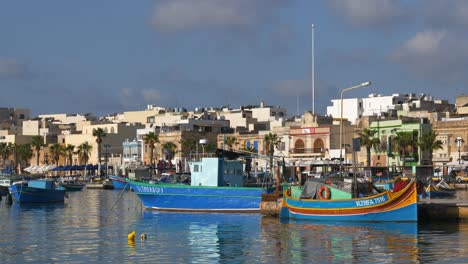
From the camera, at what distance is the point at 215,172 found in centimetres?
6831

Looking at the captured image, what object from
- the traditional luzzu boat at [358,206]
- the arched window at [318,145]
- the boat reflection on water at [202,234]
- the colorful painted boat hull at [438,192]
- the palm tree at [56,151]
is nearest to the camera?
the boat reflection on water at [202,234]

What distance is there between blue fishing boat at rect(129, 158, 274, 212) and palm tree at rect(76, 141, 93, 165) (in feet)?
340

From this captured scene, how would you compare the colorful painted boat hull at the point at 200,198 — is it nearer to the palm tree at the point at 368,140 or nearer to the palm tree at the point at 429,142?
the palm tree at the point at 429,142

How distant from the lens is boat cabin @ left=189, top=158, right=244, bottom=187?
6831cm

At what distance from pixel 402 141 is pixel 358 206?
2659 inches

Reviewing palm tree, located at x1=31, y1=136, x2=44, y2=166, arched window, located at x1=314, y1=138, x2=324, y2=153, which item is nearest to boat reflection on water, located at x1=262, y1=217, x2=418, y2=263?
arched window, located at x1=314, y1=138, x2=324, y2=153

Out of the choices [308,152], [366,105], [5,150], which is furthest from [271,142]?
[5,150]

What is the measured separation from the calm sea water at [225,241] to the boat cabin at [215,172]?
3285mm

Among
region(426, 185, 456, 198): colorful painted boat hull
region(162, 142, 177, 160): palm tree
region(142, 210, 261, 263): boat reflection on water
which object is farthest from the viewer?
region(162, 142, 177, 160): palm tree

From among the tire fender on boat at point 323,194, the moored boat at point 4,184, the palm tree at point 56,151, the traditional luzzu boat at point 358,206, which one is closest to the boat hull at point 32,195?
the moored boat at point 4,184

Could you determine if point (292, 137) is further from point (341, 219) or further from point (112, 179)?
point (341, 219)

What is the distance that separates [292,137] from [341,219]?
82061mm

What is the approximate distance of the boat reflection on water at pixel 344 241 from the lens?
41.3 meters

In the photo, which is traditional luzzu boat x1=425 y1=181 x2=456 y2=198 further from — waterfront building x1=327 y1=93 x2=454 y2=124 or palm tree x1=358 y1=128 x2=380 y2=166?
waterfront building x1=327 y1=93 x2=454 y2=124
